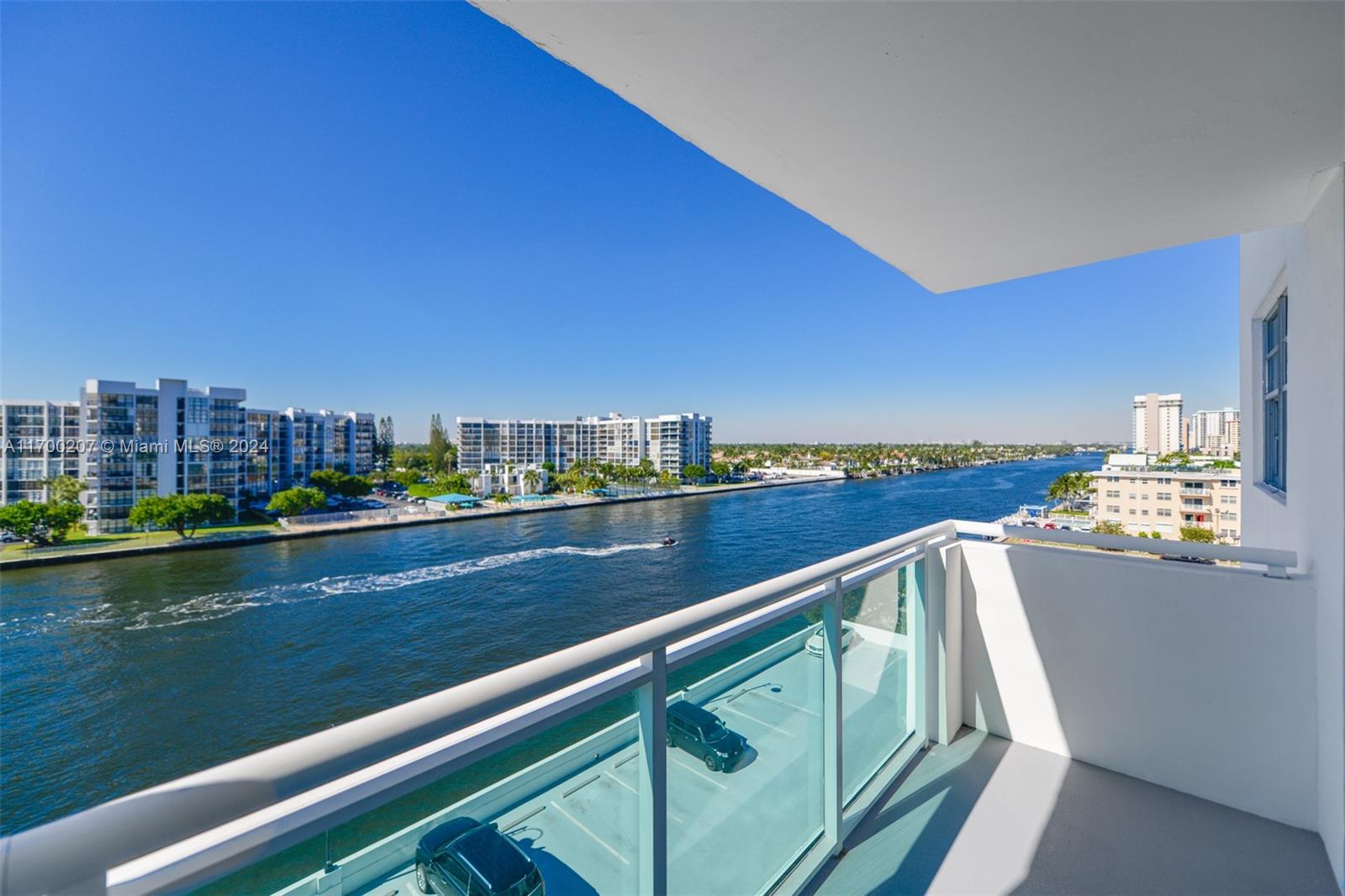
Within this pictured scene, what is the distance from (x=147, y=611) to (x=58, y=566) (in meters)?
8.69

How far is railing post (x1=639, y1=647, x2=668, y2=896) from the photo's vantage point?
0.90 meters

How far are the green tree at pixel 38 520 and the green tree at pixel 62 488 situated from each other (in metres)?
0.90

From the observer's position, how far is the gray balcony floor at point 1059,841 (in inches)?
52.9

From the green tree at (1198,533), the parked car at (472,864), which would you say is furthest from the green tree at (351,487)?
the green tree at (1198,533)

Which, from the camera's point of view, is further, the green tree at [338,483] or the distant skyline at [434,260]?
the green tree at [338,483]

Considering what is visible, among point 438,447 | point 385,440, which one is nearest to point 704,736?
point 438,447

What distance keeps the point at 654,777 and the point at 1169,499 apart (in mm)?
24783

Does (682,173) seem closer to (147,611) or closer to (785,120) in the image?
(785,120)

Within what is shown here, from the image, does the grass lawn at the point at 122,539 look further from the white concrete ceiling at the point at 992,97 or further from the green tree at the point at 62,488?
the white concrete ceiling at the point at 992,97

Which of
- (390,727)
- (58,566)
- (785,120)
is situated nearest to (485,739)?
(390,727)

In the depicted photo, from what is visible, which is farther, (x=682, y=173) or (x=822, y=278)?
(x=822, y=278)

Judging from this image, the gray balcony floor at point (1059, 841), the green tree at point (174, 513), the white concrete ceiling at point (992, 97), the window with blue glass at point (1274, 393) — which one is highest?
the white concrete ceiling at point (992, 97)

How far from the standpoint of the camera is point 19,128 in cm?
1524

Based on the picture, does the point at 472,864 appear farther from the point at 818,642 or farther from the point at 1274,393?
the point at 1274,393
